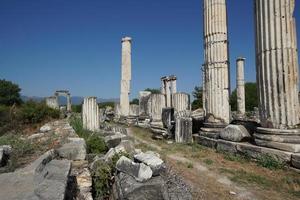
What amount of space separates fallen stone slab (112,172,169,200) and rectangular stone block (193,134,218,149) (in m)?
4.97

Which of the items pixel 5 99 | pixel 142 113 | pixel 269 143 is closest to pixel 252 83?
pixel 142 113

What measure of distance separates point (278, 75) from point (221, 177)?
3.07 metres

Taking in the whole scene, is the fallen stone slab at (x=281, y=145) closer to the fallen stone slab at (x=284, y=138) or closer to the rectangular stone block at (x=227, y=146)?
the fallen stone slab at (x=284, y=138)

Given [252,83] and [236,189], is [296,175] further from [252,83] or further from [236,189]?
[252,83]

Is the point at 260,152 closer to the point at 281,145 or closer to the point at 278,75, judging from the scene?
the point at 281,145

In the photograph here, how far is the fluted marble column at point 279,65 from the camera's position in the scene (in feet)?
20.7

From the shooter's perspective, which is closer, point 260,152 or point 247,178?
point 247,178

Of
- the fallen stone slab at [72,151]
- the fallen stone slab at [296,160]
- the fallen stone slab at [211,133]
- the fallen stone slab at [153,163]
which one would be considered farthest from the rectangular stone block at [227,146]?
the fallen stone slab at [72,151]

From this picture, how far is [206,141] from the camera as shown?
→ 8.88 metres

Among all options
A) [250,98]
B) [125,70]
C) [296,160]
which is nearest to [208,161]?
[296,160]


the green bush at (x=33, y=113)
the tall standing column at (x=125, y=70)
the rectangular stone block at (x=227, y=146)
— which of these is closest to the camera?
the rectangular stone block at (x=227, y=146)

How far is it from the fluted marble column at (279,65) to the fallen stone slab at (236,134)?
2.66 feet

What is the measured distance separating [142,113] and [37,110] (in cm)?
846

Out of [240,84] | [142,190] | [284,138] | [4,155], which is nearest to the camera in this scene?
[142,190]
